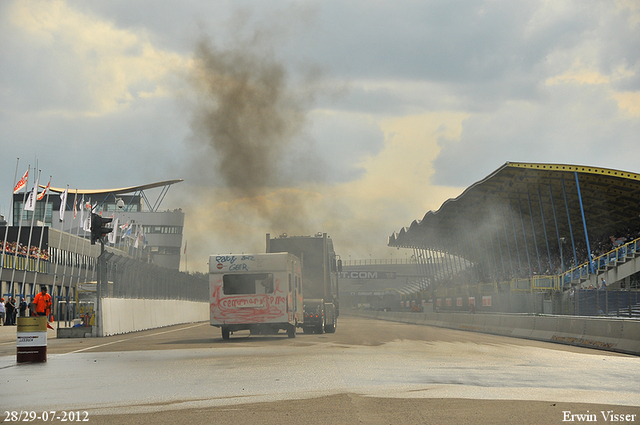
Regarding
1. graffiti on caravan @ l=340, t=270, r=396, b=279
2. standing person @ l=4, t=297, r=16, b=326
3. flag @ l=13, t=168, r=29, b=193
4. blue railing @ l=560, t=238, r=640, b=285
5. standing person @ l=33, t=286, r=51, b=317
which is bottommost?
standing person @ l=33, t=286, r=51, b=317

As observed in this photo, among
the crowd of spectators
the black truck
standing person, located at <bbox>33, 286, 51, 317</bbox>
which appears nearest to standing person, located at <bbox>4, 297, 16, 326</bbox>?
the crowd of spectators

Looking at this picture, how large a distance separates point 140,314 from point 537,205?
121 feet

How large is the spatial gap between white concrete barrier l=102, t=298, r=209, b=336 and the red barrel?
12658 mm

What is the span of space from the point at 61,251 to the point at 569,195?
1775 inches

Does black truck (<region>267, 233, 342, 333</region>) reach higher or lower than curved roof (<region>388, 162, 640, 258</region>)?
lower

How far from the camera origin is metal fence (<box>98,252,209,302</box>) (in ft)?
99.6

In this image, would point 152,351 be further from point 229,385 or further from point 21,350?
point 229,385

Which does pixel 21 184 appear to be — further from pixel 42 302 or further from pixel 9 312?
pixel 42 302

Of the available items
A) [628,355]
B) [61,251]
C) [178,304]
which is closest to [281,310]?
[628,355]

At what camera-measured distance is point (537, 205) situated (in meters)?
61.8

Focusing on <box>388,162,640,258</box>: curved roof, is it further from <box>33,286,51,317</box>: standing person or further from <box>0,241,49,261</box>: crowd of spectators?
<box>0,241,49,261</box>: crowd of spectators

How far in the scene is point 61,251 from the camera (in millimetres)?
72000

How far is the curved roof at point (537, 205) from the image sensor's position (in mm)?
47156

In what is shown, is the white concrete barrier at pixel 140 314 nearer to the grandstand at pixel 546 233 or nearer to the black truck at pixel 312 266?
the black truck at pixel 312 266
